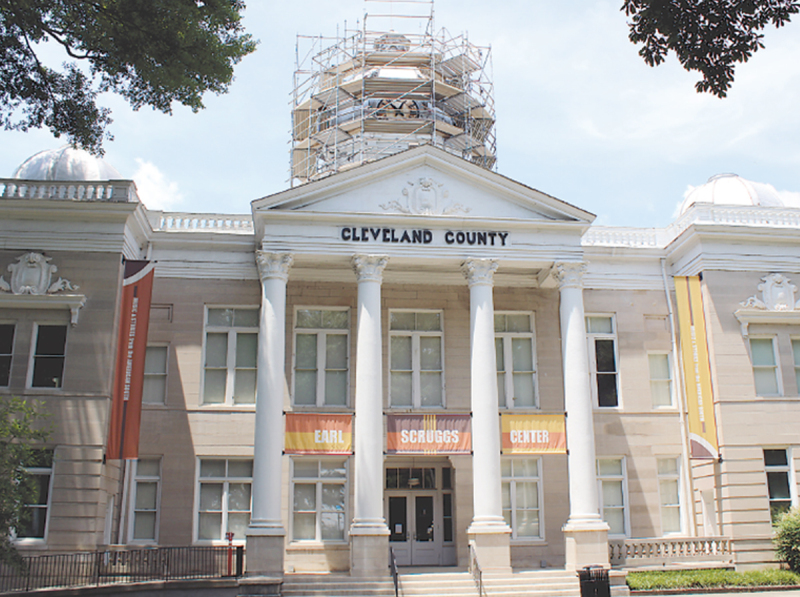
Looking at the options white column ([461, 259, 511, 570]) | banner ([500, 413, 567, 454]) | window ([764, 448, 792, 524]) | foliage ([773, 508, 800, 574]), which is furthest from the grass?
banner ([500, 413, 567, 454])

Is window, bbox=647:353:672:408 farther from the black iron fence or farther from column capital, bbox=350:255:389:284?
the black iron fence

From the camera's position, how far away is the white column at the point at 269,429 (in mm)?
19469

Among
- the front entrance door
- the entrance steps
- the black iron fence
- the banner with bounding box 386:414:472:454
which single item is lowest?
the entrance steps

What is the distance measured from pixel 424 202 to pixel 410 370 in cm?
536

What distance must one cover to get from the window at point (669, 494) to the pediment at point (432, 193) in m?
8.26

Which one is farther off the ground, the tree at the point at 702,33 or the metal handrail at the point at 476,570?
the tree at the point at 702,33

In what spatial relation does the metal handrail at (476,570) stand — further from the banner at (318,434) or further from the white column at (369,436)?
the banner at (318,434)

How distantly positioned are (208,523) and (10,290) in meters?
8.50

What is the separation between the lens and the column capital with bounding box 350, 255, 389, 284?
2188cm

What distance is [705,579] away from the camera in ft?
67.4

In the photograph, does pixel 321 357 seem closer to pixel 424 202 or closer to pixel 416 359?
pixel 416 359

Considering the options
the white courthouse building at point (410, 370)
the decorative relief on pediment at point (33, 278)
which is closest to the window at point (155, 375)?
the white courthouse building at point (410, 370)

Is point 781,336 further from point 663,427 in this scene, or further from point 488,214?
point 488,214

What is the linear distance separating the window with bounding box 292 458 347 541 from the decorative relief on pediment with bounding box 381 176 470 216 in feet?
25.4
